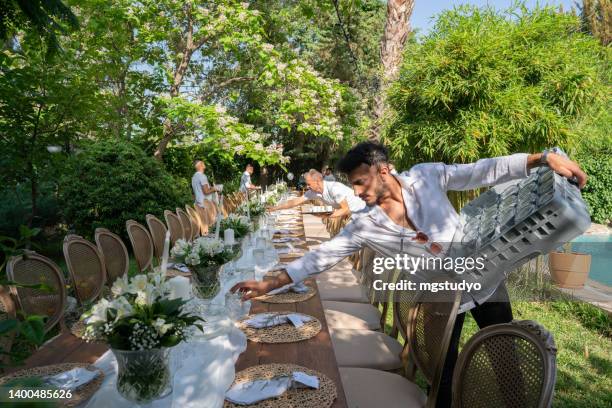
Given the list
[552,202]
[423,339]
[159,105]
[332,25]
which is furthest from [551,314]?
[332,25]

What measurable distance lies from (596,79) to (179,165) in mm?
12134

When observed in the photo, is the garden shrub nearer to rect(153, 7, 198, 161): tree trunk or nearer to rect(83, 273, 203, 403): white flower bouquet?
rect(153, 7, 198, 161): tree trunk

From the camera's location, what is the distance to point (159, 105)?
382 inches

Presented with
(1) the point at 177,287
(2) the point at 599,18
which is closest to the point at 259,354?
(1) the point at 177,287

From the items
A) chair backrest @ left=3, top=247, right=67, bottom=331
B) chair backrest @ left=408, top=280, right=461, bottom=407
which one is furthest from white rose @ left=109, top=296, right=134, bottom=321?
chair backrest @ left=3, top=247, right=67, bottom=331

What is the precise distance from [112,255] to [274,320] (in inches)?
87.0

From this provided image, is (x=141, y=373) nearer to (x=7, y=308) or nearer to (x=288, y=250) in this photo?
(x=7, y=308)

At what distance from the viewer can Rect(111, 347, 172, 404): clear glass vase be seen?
131 centimetres

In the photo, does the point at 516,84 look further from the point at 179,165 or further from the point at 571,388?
the point at 179,165

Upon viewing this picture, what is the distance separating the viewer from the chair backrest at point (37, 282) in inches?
98.6

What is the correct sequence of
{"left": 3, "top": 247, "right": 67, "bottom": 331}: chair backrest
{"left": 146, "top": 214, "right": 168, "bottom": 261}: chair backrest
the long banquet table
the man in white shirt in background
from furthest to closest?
the man in white shirt in background, {"left": 146, "top": 214, "right": 168, "bottom": 261}: chair backrest, {"left": 3, "top": 247, "right": 67, "bottom": 331}: chair backrest, the long banquet table

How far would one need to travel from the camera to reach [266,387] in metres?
1.53

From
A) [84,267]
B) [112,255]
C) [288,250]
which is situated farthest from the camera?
[288,250]

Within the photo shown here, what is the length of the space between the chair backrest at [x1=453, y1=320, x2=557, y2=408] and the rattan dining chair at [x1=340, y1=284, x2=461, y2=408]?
0.86ft
